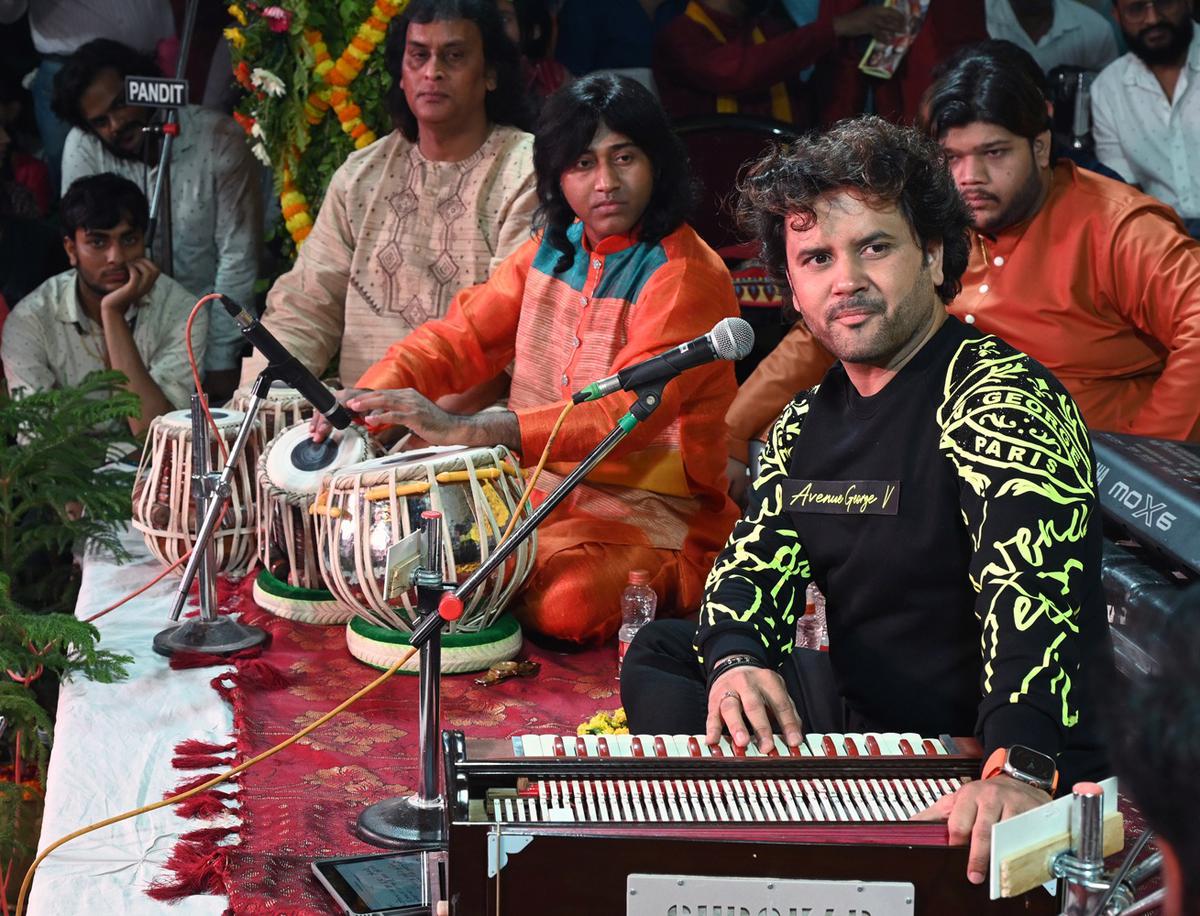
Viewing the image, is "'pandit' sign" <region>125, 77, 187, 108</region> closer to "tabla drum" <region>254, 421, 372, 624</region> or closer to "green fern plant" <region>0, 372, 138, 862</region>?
"green fern plant" <region>0, 372, 138, 862</region>

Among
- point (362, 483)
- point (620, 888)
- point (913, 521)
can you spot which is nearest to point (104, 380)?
point (362, 483)

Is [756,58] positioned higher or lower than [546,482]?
higher

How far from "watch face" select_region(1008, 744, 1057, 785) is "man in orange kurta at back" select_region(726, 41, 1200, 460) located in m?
2.34

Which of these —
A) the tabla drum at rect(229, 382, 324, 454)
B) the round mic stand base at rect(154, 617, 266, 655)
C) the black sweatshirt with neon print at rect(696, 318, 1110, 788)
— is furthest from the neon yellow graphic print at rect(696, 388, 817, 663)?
the tabla drum at rect(229, 382, 324, 454)

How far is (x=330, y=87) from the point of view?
5.45 m

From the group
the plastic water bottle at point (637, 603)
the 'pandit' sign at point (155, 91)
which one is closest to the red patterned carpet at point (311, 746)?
the plastic water bottle at point (637, 603)

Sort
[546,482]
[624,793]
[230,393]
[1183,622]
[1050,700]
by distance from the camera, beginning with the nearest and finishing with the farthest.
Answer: [1183,622] < [624,793] < [1050,700] < [546,482] < [230,393]

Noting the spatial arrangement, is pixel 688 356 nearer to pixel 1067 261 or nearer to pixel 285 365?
pixel 285 365

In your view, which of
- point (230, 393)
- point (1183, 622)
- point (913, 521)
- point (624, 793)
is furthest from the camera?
point (230, 393)

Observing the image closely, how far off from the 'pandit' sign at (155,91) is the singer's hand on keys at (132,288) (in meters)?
0.57

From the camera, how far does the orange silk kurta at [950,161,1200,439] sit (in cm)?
415

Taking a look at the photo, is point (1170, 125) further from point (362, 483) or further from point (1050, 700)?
point (1050, 700)

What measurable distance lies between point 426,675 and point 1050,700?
1036 mm

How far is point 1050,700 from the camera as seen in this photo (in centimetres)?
214
